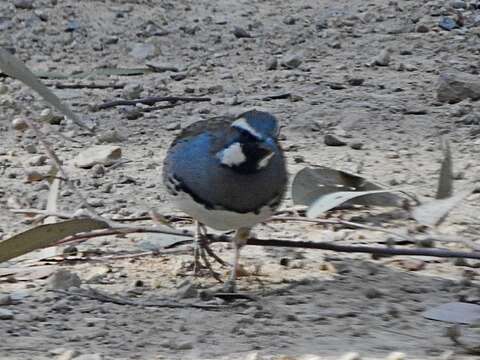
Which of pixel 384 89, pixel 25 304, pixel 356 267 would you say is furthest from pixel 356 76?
pixel 25 304

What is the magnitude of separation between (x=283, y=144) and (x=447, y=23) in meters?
2.14

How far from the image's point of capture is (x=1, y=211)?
4.42 meters

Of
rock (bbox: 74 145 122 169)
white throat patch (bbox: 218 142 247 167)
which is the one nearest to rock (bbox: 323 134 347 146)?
rock (bbox: 74 145 122 169)

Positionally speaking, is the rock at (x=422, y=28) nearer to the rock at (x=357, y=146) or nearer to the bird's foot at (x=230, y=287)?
the rock at (x=357, y=146)

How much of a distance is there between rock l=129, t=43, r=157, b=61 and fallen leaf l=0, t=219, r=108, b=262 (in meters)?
2.81

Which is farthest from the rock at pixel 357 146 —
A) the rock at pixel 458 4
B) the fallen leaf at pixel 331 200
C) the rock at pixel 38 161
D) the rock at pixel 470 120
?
the rock at pixel 458 4

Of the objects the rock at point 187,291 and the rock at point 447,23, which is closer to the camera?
Result: the rock at point 187,291

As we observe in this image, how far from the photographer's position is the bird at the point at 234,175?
3406 millimetres

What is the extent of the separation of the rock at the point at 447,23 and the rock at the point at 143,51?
4.92ft

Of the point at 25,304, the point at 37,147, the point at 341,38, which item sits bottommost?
the point at 25,304

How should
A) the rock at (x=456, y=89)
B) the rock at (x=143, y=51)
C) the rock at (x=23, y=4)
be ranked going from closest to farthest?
the rock at (x=456, y=89) → the rock at (x=143, y=51) → the rock at (x=23, y=4)

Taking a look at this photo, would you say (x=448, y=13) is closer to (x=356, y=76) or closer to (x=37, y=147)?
(x=356, y=76)

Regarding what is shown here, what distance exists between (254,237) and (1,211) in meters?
0.94

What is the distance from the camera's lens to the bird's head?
3.38 meters
